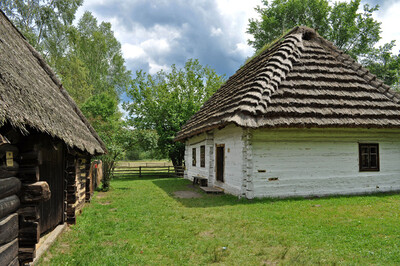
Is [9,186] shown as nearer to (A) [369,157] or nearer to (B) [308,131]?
(B) [308,131]

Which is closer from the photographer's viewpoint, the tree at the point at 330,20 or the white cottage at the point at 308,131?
the white cottage at the point at 308,131

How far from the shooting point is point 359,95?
1132 centimetres

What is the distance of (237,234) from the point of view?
5.97 meters

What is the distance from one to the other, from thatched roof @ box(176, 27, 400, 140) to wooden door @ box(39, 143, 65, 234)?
5232mm

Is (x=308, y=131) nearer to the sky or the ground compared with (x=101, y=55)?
nearer to the ground

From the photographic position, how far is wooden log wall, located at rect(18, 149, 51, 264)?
414 centimetres

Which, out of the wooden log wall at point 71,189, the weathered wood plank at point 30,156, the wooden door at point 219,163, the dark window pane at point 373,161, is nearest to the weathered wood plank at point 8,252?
the weathered wood plank at point 30,156

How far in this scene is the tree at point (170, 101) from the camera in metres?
24.4

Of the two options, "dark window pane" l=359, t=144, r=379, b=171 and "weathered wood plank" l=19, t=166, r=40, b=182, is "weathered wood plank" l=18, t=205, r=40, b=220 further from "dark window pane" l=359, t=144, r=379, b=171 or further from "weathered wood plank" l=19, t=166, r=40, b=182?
"dark window pane" l=359, t=144, r=379, b=171

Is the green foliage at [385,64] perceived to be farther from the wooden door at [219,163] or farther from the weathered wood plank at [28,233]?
the weathered wood plank at [28,233]

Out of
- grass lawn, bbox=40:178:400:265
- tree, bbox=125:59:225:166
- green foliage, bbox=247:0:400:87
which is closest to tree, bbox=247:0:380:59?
green foliage, bbox=247:0:400:87

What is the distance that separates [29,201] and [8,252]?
0.80 meters

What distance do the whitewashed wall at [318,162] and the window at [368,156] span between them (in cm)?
18

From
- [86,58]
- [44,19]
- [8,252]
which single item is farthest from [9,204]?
[86,58]
